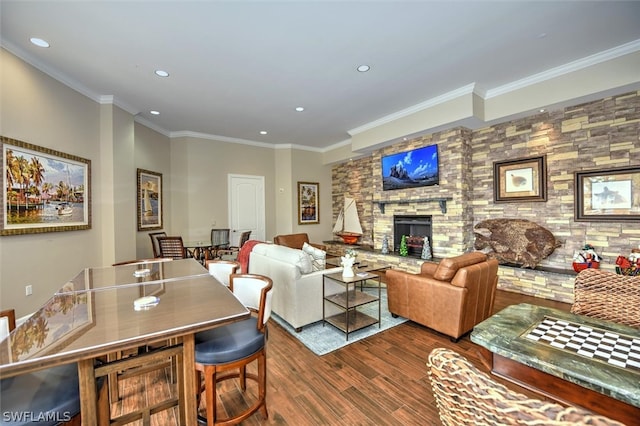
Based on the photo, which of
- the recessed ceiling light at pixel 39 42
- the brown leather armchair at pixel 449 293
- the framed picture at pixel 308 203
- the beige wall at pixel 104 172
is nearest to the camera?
the brown leather armchair at pixel 449 293

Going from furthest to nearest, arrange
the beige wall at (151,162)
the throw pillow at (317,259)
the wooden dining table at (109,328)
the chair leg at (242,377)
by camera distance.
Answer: the beige wall at (151,162) → the throw pillow at (317,259) → the chair leg at (242,377) → the wooden dining table at (109,328)

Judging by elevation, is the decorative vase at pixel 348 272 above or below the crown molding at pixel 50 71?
below

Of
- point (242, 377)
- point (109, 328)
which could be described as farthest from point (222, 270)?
point (109, 328)

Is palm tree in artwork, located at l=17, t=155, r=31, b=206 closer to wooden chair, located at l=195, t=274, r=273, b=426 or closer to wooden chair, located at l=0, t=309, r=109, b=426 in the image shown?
wooden chair, located at l=0, t=309, r=109, b=426

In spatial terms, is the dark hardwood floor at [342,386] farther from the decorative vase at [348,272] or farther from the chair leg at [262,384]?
the decorative vase at [348,272]

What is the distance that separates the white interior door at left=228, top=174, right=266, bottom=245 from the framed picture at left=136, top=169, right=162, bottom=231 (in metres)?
1.55

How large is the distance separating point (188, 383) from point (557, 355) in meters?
1.76

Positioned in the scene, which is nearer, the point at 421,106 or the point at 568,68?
the point at 568,68

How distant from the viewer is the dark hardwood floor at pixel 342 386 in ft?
6.05

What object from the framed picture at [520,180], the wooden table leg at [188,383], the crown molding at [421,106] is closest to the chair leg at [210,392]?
the wooden table leg at [188,383]

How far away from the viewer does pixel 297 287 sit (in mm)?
2982

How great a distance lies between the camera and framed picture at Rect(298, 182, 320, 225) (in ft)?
24.6

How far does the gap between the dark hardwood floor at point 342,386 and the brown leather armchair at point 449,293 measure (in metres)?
0.22

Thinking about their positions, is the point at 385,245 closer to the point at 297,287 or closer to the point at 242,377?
the point at 297,287
